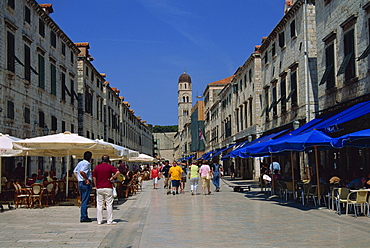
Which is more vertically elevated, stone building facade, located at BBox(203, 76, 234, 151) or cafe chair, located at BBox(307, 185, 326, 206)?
stone building facade, located at BBox(203, 76, 234, 151)

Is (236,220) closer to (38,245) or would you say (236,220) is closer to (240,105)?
(38,245)

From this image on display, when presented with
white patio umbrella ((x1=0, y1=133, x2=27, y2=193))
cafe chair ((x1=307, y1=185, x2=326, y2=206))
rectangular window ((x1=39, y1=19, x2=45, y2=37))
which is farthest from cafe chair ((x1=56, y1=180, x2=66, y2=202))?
rectangular window ((x1=39, y1=19, x2=45, y2=37))

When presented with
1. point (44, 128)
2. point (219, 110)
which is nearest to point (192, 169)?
point (44, 128)

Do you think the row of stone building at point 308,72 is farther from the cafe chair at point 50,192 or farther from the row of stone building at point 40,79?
the row of stone building at point 40,79

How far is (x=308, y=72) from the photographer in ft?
75.9

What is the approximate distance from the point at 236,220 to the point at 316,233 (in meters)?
2.76

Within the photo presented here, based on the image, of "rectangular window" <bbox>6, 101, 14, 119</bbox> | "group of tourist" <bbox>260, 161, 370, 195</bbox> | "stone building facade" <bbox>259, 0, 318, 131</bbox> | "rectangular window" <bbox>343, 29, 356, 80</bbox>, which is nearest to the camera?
"group of tourist" <bbox>260, 161, 370, 195</bbox>

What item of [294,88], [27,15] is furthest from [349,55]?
[27,15]

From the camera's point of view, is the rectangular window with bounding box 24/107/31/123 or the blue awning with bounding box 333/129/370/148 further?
the rectangular window with bounding box 24/107/31/123

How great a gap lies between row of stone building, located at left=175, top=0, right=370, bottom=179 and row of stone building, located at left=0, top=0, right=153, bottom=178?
561 inches

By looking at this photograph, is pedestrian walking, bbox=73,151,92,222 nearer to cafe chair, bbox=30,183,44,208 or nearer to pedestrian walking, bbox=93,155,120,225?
pedestrian walking, bbox=93,155,120,225

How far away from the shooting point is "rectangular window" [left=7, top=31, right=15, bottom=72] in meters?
21.7

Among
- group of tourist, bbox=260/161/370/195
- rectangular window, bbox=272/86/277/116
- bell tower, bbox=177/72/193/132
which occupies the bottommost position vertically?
group of tourist, bbox=260/161/370/195

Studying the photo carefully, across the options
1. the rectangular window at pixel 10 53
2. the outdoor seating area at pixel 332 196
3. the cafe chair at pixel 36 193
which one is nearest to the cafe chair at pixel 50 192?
the cafe chair at pixel 36 193
